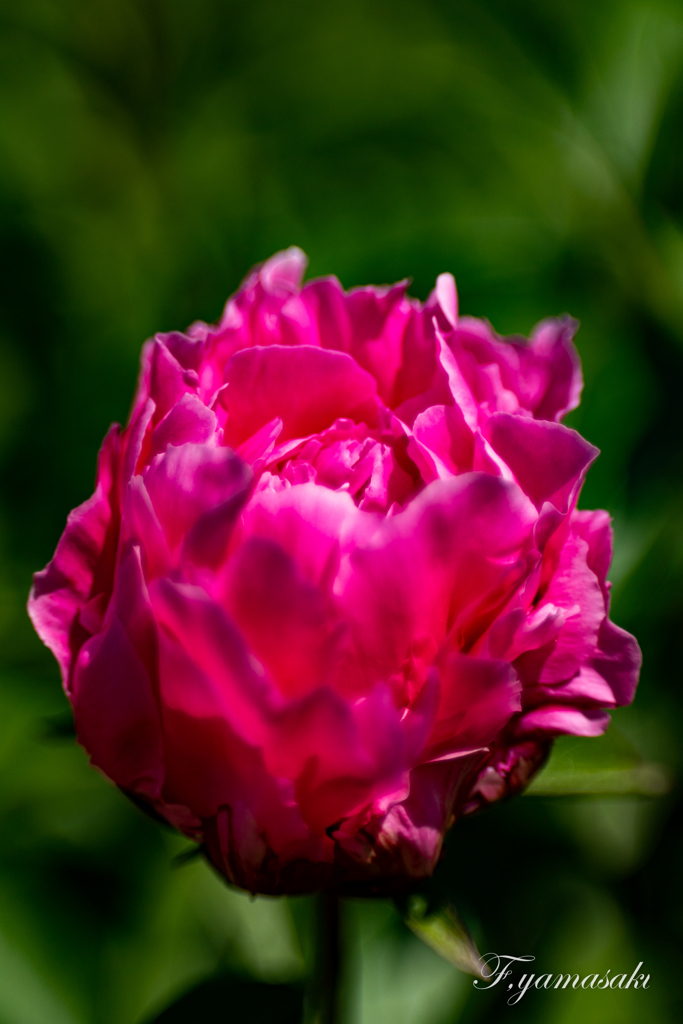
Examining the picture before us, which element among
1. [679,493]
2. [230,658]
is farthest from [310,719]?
[679,493]

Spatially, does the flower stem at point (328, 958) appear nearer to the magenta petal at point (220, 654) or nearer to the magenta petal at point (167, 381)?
the magenta petal at point (220, 654)

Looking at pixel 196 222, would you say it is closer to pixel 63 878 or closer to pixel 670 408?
pixel 670 408

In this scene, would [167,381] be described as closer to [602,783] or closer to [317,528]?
[317,528]

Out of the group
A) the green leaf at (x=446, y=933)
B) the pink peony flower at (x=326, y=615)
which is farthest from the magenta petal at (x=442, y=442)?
the green leaf at (x=446, y=933)

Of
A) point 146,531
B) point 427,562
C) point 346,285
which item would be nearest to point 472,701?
point 427,562

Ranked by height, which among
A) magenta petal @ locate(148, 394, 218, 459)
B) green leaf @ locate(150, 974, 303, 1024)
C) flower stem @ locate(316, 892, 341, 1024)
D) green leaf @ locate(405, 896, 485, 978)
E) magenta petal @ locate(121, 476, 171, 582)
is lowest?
green leaf @ locate(150, 974, 303, 1024)

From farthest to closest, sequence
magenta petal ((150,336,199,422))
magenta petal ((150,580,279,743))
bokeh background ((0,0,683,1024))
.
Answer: bokeh background ((0,0,683,1024))
magenta petal ((150,336,199,422))
magenta petal ((150,580,279,743))

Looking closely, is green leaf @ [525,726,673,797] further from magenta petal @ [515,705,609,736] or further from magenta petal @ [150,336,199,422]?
magenta petal @ [150,336,199,422]

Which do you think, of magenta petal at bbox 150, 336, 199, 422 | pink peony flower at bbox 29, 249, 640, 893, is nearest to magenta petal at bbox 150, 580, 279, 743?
pink peony flower at bbox 29, 249, 640, 893
